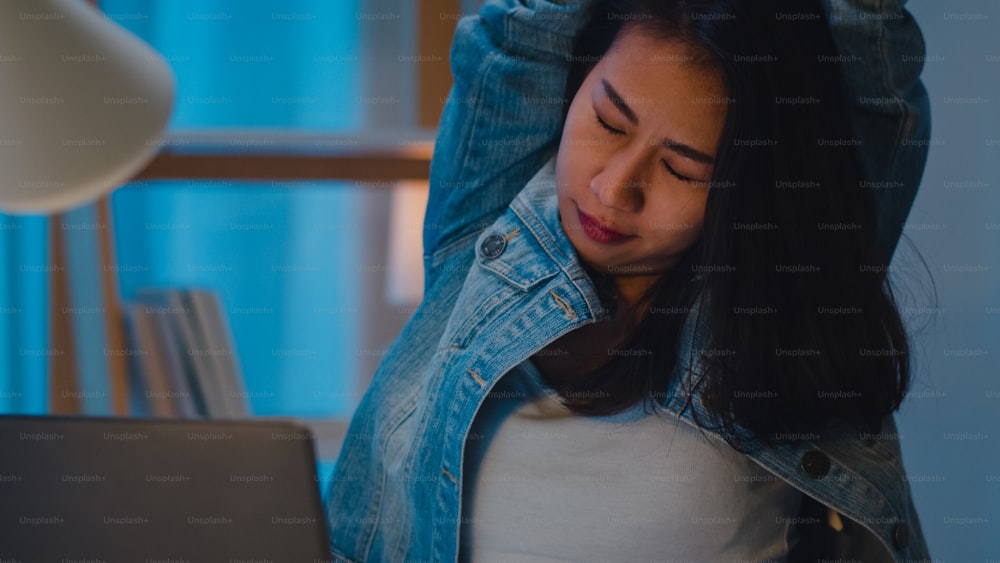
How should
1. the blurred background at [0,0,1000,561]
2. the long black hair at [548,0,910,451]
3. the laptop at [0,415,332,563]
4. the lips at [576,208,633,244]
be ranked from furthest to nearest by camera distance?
the blurred background at [0,0,1000,561], the lips at [576,208,633,244], the long black hair at [548,0,910,451], the laptop at [0,415,332,563]

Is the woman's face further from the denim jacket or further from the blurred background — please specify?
the blurred background

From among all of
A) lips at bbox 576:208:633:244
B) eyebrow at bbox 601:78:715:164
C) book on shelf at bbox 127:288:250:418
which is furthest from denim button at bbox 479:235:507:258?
book on shelf at bbox 127:288:250:418

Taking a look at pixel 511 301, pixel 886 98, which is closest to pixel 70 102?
pixel 511 301

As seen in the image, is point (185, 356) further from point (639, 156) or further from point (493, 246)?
point (639, 156)

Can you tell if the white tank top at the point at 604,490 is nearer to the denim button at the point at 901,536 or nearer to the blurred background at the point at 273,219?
the denim button at the point at 901,536

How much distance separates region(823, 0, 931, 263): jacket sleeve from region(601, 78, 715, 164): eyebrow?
0.15 m

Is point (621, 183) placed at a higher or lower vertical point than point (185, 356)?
higher

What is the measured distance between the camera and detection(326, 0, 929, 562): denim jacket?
3.34 feet

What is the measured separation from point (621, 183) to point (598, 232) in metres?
0.07

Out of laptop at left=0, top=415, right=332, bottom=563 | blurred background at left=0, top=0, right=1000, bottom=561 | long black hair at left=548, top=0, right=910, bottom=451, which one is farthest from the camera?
blurred background at left=0, top=0, right=1000, bottom=561

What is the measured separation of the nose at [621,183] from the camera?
3.45 feet

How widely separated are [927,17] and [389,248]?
28.5 inches

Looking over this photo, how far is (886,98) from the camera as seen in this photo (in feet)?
3.24

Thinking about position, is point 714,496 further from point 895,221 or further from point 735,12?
point 735,12
